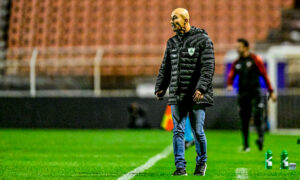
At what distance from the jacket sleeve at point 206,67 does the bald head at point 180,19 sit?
261mm

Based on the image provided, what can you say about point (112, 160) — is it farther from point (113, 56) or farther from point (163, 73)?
point (113, 56)

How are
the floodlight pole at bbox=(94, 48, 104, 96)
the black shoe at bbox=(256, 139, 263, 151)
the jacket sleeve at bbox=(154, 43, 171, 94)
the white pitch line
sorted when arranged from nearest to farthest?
the white pitch line, the jacket sleeve at bbox=(154, 43, 171, 94), the black shoe at bbox=(256, 139, 263, 151), the floodlight pole at bbox=(94, 48, 104, 96)

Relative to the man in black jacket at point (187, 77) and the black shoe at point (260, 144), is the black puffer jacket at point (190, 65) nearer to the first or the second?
the man in black jacket at point (187, 77)

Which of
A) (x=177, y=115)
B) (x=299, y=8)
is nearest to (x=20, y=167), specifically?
(x=177, y=115)

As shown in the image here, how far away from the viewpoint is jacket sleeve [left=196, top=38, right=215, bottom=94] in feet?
21.2

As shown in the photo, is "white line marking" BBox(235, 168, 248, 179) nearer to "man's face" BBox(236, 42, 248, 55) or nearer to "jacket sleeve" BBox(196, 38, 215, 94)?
"jacket sleeve" BBox(196, 38, 215, 94)

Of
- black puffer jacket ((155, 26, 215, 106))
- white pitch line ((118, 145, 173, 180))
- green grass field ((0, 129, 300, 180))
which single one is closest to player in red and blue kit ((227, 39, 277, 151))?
green grass field ((0, 129, 300, 180))

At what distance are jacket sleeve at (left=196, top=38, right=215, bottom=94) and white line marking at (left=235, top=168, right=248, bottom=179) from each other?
3.13 ft

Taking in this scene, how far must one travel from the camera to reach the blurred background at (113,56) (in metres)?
18.9

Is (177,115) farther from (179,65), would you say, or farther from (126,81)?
(126,81)

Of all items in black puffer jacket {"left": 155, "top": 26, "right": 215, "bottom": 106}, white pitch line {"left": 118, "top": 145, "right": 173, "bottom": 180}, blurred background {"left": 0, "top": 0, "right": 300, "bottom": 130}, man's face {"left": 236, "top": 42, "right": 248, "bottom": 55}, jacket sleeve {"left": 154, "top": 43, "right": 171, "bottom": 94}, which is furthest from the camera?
blurred background {"left": 0, "top": 0, "right": 300, "bottom": 130}

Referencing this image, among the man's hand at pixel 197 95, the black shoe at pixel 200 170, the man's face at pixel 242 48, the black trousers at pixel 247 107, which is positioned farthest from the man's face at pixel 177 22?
the black trousers at pixel 247 107

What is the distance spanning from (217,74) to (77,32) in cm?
620

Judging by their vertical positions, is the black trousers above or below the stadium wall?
above
